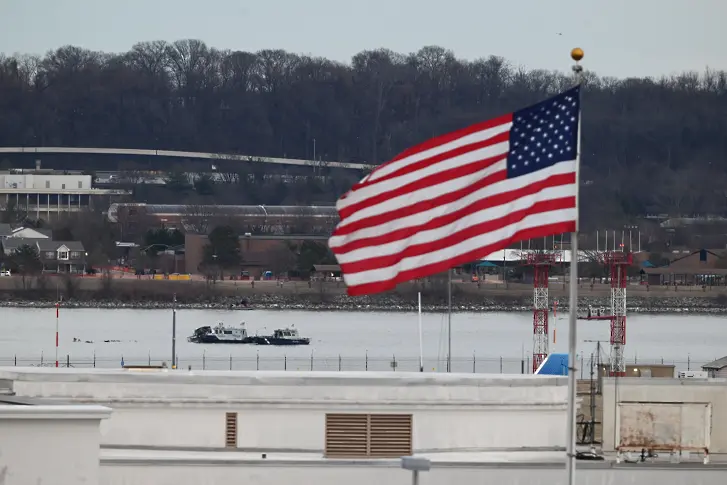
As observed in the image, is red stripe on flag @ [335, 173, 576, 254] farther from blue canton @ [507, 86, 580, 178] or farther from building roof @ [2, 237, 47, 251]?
building roof @ [2, 237, 47, 251]

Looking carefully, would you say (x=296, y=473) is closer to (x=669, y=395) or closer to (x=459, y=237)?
(x=459, y=237)

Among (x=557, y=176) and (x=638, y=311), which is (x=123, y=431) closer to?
(x=557, y=176)

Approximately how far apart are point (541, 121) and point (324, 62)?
16308 cm

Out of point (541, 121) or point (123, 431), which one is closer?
point (541, 121)

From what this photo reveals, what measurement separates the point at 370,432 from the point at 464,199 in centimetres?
418

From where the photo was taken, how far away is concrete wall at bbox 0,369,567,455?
1648cm

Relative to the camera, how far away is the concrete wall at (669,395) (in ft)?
56.4

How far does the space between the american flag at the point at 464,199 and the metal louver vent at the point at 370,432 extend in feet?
10.3

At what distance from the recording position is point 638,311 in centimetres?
9900

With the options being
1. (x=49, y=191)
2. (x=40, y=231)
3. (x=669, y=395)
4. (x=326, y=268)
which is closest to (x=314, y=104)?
(x=49, y=191)

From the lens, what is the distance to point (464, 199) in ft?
42.6

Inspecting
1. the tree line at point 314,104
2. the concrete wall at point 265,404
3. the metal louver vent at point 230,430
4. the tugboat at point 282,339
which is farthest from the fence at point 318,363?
the tree line at point 314,104

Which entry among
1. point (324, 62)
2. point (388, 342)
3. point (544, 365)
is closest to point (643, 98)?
point (324, 62)

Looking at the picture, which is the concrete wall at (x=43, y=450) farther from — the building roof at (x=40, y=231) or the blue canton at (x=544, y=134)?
the building roof at (x=40, y=231)
